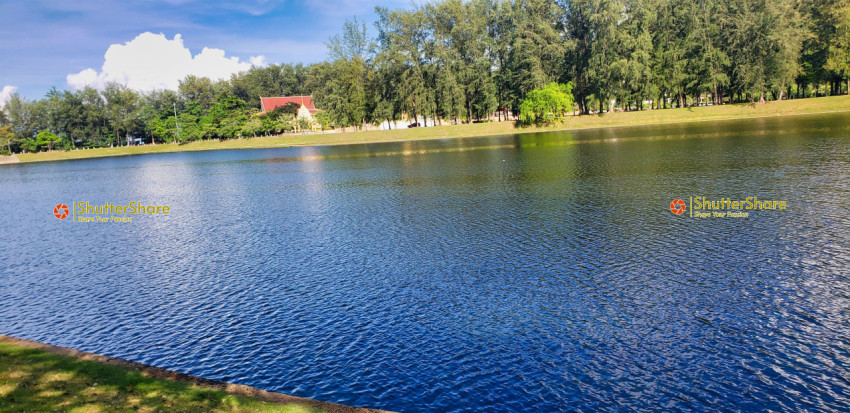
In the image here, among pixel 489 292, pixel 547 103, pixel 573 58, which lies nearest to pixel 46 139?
pixel 547 103

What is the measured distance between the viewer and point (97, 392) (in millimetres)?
12297

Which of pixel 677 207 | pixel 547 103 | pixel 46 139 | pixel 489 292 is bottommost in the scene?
pixel 489 292

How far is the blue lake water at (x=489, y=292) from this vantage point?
13.7 m

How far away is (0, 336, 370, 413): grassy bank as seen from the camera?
37.7 ft

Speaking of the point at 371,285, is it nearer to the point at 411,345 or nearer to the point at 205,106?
the point at 411,345

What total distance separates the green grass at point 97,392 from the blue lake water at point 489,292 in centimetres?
215

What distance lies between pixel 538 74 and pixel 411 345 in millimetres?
103339

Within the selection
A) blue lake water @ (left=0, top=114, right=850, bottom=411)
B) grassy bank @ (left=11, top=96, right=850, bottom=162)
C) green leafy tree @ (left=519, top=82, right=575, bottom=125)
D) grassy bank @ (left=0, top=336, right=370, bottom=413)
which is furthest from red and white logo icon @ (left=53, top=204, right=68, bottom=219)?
green leafy tree @ (left=519, top=82, right=575, bottom=125)

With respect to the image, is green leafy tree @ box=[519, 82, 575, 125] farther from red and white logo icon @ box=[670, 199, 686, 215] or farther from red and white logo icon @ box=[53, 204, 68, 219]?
red and white logo icon @ box=[53, 204, 68, 219]

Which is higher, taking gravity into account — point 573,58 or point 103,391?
point 573,58

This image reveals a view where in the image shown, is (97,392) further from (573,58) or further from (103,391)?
(573,58)

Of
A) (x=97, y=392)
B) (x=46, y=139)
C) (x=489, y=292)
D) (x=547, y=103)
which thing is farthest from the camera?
(x=46, y=139)

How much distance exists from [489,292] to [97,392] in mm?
13845

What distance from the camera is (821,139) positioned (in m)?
54.8
